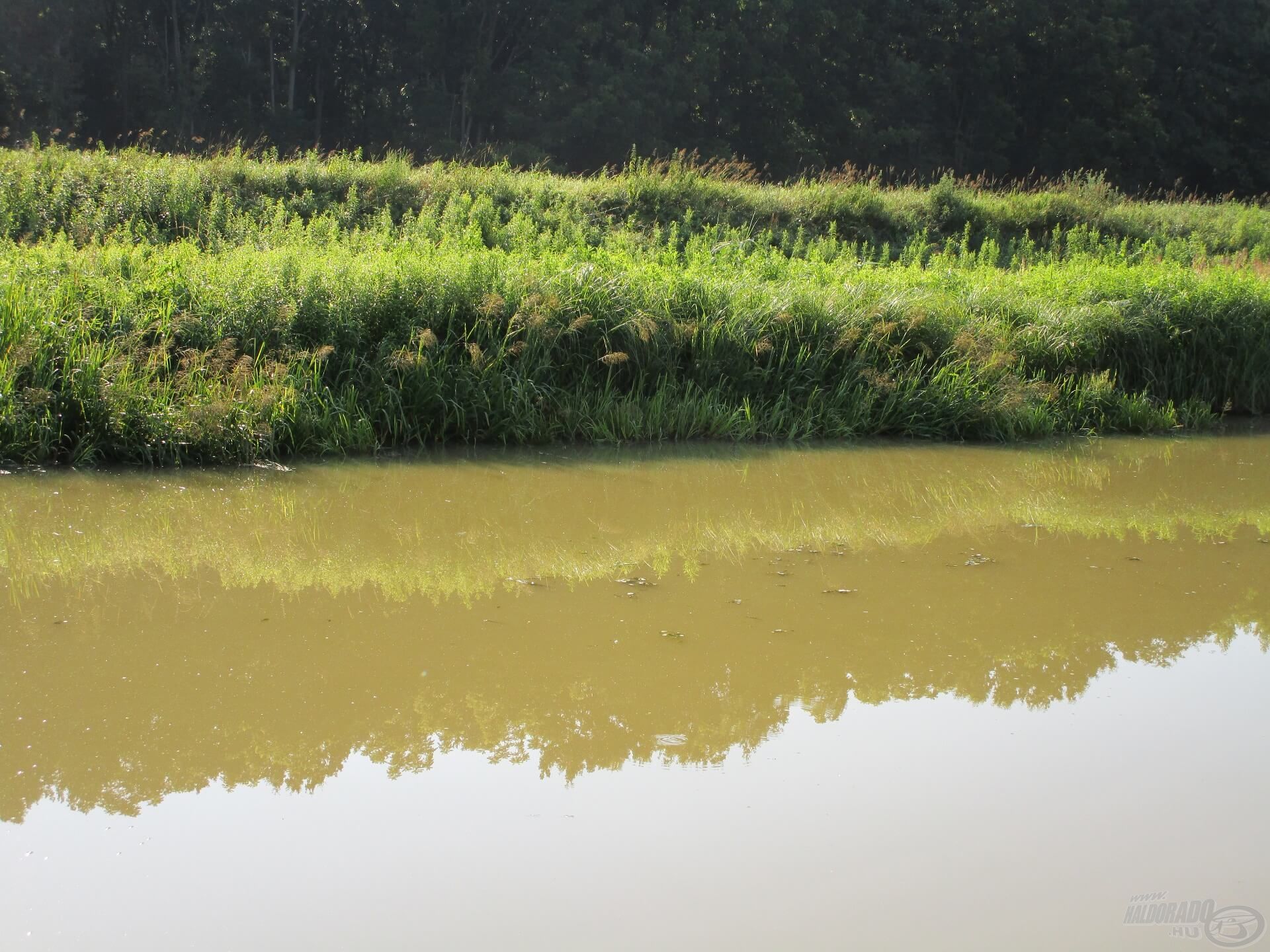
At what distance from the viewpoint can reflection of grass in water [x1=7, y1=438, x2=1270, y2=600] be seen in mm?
5664

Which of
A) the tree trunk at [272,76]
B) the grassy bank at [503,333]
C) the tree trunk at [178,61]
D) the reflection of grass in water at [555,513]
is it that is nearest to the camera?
the reflection of grass in water at [555,513]

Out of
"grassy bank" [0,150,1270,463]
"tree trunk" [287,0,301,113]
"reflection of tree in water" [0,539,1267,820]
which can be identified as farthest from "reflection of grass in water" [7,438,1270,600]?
"tree trunk" [287,0,301,113]

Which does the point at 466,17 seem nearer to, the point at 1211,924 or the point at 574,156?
the point at 574,156

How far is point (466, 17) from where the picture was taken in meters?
32.7

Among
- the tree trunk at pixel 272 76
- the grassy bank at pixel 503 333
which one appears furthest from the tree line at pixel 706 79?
the grassy bank at pixel 503 333

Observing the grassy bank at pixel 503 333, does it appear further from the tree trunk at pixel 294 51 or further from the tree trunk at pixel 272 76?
the tree trunk at pixel 272 76

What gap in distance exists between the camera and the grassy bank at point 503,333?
7.81 metres

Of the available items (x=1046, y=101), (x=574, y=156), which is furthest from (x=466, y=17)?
(x=1046, y=101)

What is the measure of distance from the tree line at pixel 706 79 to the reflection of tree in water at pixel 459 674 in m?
24.5

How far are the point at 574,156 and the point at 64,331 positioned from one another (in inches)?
966

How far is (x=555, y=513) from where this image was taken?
6859mm

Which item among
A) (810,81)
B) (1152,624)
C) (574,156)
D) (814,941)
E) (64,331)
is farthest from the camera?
(810,81)

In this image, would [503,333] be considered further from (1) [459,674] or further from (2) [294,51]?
(2) [294,51]

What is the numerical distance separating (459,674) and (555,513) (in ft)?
8.33
